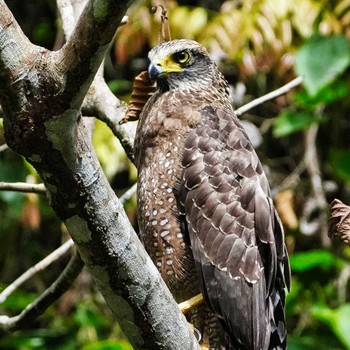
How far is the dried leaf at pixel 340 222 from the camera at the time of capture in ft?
8.43

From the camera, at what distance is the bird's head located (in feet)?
12.0

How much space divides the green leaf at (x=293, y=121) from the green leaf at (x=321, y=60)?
0.55 m

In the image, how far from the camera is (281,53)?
19.4 ft

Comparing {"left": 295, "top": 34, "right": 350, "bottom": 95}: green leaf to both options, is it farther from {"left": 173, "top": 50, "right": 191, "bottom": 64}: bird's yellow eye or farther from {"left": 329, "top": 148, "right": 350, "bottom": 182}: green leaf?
{"left": 173, "top": 50, "right": 191, "bottom": 64}: bird's yellow eye

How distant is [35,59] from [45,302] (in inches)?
65.5

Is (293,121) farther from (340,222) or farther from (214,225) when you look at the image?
(340,222)

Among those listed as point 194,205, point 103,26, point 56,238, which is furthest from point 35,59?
point 56,238

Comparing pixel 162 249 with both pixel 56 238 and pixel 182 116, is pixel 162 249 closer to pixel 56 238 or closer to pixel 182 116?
pixel 182 116

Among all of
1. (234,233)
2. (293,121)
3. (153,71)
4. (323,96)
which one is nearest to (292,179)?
(293,121)

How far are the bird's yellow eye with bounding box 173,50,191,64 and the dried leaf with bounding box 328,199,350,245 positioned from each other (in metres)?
1.38

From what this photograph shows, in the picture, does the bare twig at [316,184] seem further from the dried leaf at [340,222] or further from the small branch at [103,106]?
the dried leaf at [340,222]

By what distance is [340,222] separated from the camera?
8.50 feet

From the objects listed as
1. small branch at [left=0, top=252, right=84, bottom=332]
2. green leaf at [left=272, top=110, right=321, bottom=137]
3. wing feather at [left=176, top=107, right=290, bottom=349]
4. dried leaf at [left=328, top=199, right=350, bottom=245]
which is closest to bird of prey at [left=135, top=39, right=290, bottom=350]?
wing feather at [left=176, top=107, right=290, bottom=349]

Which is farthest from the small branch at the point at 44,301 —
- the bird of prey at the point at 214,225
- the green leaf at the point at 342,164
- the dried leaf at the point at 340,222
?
the green leaf at the point at 342,164
